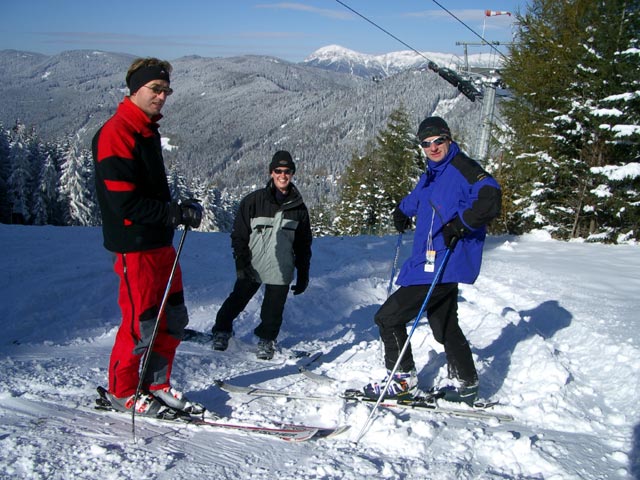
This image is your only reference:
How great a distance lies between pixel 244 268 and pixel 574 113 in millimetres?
13470

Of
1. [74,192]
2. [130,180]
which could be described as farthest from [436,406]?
[74,192]

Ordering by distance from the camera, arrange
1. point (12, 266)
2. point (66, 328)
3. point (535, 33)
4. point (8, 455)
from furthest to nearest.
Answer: point (535, 33)
point (12, 266)
point (66, 328)
point (8, 455)

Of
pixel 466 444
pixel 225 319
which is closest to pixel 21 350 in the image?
pixel 225 319

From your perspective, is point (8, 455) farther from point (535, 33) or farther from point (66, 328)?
point (535, 33)

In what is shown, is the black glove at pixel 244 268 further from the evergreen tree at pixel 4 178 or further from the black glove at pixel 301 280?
the evergreen tree at pixel 4 178

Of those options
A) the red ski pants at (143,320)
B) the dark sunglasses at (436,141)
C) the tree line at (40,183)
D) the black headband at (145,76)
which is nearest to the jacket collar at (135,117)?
the black headband at (145,76)

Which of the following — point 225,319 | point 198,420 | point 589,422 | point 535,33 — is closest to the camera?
point 198,420

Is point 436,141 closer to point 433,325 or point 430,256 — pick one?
point 430,256

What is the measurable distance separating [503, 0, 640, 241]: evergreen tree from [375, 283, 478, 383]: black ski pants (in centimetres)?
1178

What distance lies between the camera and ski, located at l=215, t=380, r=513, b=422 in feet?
12.2

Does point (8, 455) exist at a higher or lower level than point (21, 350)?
higher

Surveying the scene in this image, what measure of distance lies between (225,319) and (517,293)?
461cm

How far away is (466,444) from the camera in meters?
3.20

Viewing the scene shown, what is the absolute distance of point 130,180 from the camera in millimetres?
3062
